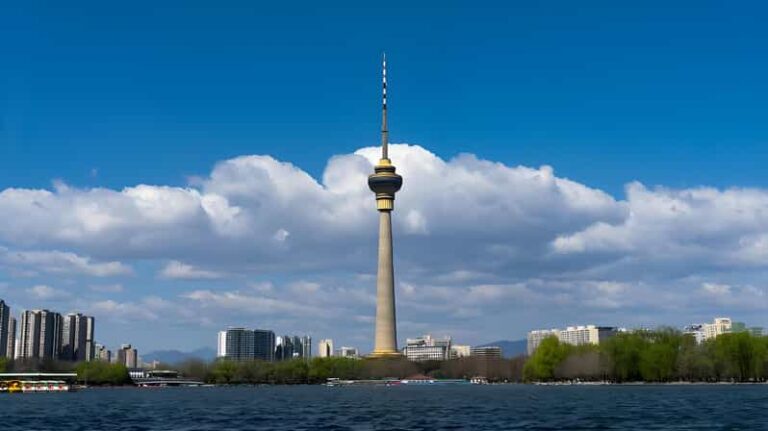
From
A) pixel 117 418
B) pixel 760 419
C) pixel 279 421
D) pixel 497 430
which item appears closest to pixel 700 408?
pixel 760 419

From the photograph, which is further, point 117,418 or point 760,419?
point 117,418

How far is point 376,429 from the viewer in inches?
2596

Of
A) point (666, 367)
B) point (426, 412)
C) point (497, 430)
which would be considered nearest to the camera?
point (497, 430)

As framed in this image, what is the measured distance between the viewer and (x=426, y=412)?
295 ft

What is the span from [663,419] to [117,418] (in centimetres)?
4881

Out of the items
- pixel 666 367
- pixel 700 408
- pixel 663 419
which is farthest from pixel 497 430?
pixel 666 367

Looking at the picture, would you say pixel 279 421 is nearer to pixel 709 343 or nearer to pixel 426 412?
pixel 426 412

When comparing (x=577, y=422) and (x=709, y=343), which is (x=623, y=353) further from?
(x=577, y=422)

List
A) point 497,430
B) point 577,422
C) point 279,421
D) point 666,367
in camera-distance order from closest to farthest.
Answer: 1. point 497,430
2. point 577,422
3. point 279,421
4. point 666,367

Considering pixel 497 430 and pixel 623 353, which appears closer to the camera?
pixel 497 430

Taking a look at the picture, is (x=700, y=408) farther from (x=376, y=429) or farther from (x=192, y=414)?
(x=192, y=414)

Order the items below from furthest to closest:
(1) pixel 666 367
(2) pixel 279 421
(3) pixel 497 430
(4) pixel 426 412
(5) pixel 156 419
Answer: (1) pixel 666 367 < (4) pixel 426 412 < (5) pixel 156 419 < (2) pixel 279 421 < (3) pixel 497 430

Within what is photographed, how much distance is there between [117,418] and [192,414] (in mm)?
7907

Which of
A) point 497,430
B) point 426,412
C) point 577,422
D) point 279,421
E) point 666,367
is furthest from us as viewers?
point 666,367
